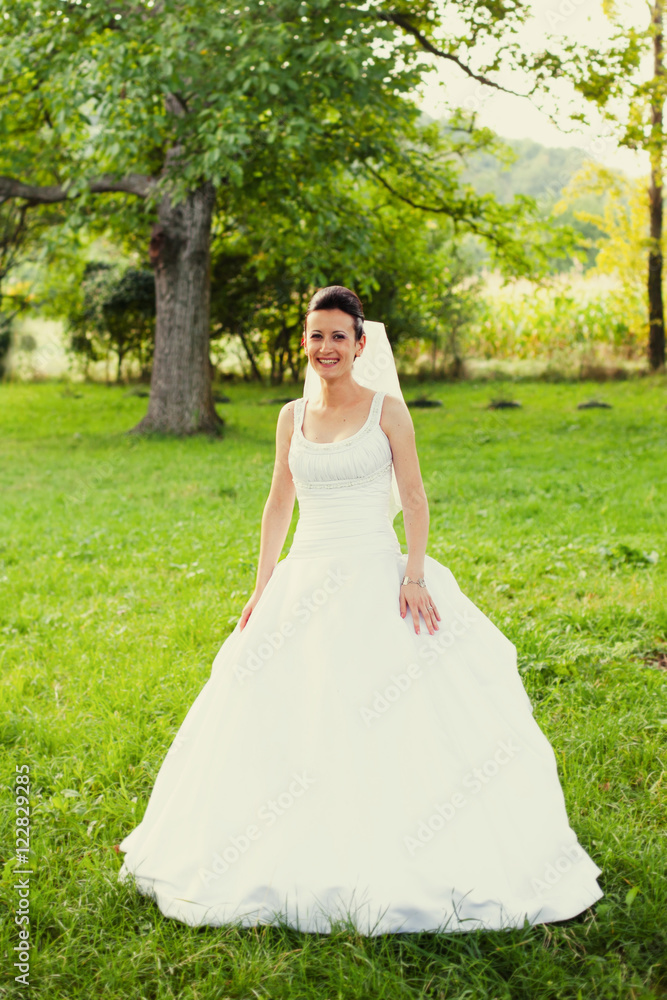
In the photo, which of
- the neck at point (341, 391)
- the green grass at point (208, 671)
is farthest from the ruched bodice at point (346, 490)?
the green grass at point (208, 671)

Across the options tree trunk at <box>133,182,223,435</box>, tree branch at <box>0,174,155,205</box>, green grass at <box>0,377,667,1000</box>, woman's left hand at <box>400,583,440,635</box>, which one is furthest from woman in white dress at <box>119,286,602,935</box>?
tree branch at <box>0,174,155,205</box>

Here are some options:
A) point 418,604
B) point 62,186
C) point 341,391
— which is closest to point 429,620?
point 418,604

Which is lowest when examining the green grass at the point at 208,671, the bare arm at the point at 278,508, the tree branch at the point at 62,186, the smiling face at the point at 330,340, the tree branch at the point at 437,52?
the green grass at the point at 208,671

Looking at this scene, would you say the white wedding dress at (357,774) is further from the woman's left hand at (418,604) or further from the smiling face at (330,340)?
the smiling face at (330,340)

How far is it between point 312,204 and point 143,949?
11971 millimetres

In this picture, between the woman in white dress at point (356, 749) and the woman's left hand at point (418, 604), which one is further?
the woman's left hand at point (418, 604)

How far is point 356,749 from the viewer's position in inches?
111

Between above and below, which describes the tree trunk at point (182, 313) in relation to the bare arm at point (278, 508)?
above

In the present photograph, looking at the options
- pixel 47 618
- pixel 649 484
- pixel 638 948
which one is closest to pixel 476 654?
pixel 638 948

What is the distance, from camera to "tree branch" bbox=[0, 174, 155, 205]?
535 inches

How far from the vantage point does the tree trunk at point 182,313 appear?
14047mm

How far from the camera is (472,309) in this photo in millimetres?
24344

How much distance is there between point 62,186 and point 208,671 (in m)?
11.8

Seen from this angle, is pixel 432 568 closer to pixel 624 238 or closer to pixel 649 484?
pixel 649 484
